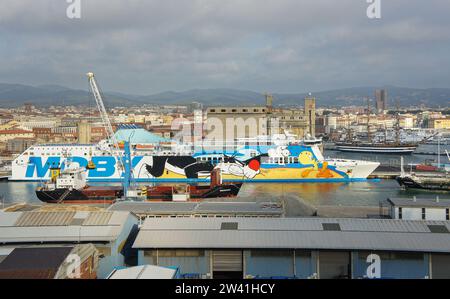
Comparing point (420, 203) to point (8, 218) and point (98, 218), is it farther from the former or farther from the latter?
point (8, 218)

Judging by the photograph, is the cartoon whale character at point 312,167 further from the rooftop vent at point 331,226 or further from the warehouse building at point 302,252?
the warehouse building at point 302,252

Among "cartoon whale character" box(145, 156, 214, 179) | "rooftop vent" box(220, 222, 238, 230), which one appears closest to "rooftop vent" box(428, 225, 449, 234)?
"rooftop vent" box(220, 222, 238, 230)

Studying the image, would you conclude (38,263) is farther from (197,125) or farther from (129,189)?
(197,125)

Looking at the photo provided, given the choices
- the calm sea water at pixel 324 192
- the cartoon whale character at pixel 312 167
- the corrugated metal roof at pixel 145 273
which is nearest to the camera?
→ the corrugated metal roof at pixel 145 273

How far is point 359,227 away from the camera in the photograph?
675cm

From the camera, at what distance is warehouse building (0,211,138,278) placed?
22.2 feet

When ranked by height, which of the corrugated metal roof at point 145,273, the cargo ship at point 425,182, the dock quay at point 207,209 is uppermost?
the dock quay at point 207,209

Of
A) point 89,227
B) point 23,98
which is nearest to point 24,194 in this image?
point 89,227

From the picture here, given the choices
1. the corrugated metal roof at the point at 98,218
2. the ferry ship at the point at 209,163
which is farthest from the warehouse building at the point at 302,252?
the ferry ship at the point at 209,163

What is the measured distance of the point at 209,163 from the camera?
18469mm

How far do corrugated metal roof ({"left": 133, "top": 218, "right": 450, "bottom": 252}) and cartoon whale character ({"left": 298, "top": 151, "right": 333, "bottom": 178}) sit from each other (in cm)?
1113

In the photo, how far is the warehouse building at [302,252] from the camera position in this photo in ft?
20.2

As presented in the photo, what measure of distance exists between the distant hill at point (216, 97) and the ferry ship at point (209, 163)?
301 ft
